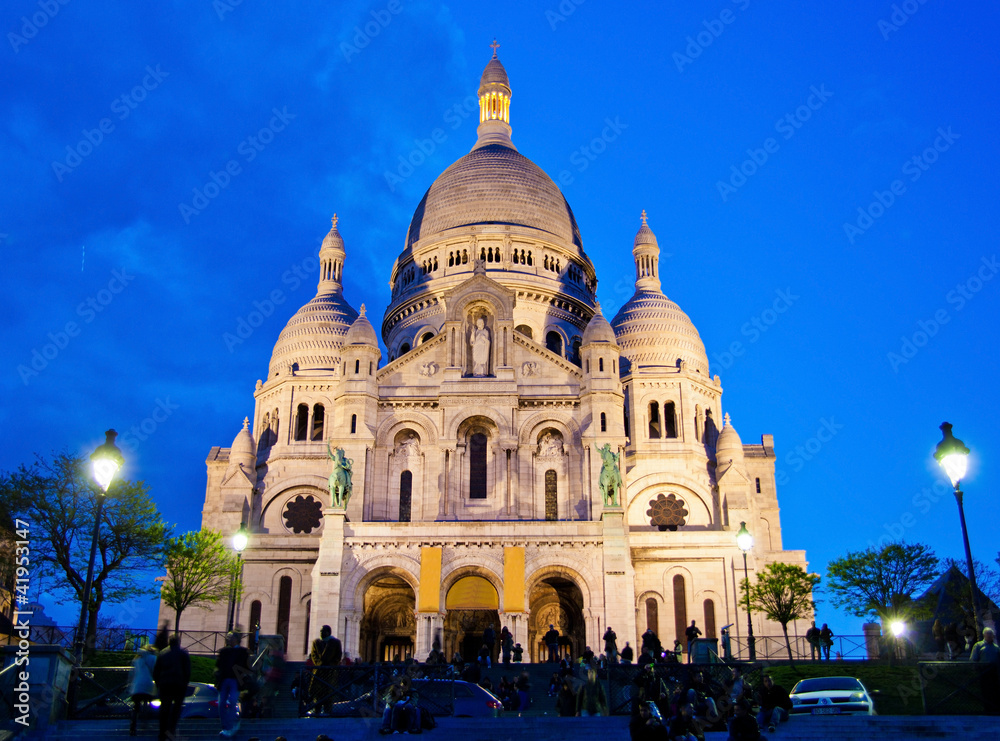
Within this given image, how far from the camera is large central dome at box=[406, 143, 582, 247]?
70688 millimetres

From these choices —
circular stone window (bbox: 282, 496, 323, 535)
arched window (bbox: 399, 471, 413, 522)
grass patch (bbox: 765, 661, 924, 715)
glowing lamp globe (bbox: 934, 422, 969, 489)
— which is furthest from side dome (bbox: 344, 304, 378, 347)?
glowing lamp globe (bbox: 934, 422, 969, 489)

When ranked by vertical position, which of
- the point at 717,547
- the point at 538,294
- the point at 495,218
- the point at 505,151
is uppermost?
the point at 505,151

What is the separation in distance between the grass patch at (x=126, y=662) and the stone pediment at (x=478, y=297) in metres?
21.8

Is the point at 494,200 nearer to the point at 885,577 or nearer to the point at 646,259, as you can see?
the point at 646,259

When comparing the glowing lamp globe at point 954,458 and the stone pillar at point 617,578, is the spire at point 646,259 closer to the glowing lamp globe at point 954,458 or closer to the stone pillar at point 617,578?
the stone pillar at point 617,578

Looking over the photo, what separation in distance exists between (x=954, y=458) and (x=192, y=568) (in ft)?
119

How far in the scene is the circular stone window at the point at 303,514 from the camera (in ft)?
205

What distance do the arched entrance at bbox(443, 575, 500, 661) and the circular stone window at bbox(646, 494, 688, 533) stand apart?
14995 mm

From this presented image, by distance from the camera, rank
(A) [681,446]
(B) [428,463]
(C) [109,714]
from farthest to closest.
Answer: (A) [681,446] → (B) [428,463] → (C) [109,714]

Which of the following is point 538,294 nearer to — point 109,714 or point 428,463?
point 428,463

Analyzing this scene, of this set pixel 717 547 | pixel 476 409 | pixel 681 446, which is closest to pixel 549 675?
pixel 476 409

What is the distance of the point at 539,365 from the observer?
177ft

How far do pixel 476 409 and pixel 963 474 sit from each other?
31.3 m

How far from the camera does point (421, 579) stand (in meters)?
46.7
